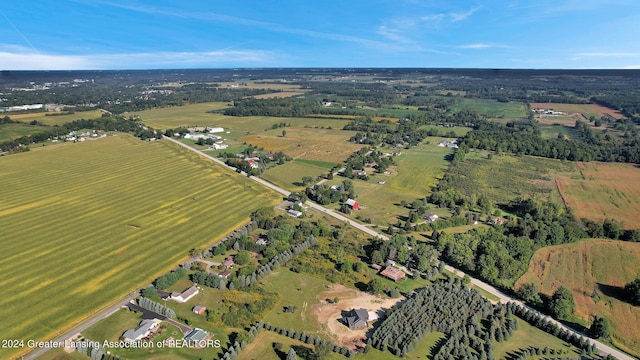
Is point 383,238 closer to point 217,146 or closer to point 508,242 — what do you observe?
point 508,242

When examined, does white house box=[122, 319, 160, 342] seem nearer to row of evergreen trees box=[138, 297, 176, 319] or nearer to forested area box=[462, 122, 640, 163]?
row of evergreen trees box=[138, 297, 176, 319]

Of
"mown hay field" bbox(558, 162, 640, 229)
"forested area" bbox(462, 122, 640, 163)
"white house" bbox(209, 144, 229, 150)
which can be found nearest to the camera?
"mown hay field" bbox(558, 162, 640, 229)

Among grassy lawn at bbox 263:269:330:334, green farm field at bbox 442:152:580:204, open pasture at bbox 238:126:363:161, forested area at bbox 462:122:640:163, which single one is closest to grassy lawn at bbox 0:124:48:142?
open pasture at bbox 238:126:363:161

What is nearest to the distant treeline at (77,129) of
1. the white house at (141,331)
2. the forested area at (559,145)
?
the white house at (141,331)

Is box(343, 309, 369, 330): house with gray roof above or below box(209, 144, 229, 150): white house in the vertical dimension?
below

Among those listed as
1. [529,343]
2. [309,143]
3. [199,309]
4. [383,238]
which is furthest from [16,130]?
[529,343]

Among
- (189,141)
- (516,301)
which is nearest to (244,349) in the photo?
(516,301)
